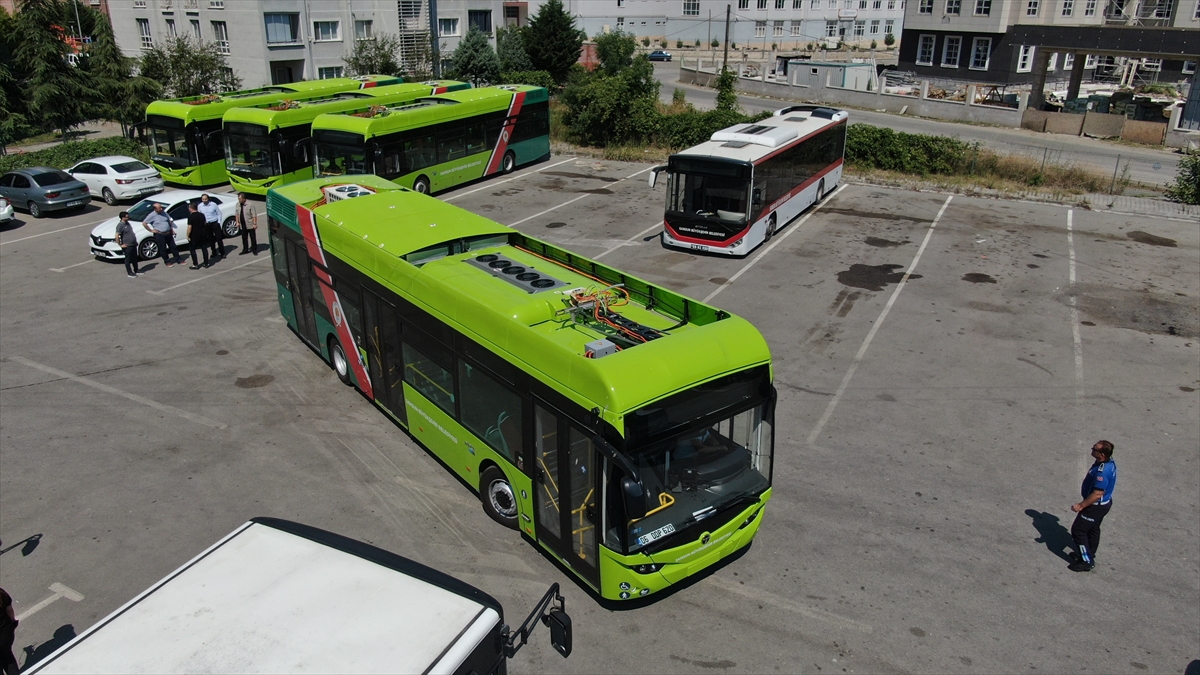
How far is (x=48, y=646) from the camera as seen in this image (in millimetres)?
8383

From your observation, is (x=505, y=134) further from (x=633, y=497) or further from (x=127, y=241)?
(x=633, y=497)

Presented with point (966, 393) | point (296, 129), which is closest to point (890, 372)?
point (966, 393)

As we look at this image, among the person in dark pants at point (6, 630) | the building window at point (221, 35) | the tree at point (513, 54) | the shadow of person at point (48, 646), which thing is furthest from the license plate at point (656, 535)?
the tree at point (513, 54)

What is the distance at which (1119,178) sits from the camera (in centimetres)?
2845

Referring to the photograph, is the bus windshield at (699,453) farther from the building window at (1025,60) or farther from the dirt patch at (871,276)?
the building window at (1025,60)

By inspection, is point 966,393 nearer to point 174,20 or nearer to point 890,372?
point 890,372

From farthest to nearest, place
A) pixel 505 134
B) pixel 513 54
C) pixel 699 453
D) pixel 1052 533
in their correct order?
pixel 513 54 < pixel 505 134 < pixel 1052 533 < pixel 699 453

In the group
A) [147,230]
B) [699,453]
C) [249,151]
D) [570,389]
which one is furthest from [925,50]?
[570,389]

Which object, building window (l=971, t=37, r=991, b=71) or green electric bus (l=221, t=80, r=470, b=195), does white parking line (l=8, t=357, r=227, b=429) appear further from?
building window (l=971, t=37, r=991, b=71)

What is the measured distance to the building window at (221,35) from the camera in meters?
43.4

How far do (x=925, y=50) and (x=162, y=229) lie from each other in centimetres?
5287

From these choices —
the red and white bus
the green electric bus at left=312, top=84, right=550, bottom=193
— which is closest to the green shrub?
the green electric bus at left=312, top=84, right=550, bottom=193

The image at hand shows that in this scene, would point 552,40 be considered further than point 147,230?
Yes

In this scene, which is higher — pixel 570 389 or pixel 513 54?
pixel 513 54
